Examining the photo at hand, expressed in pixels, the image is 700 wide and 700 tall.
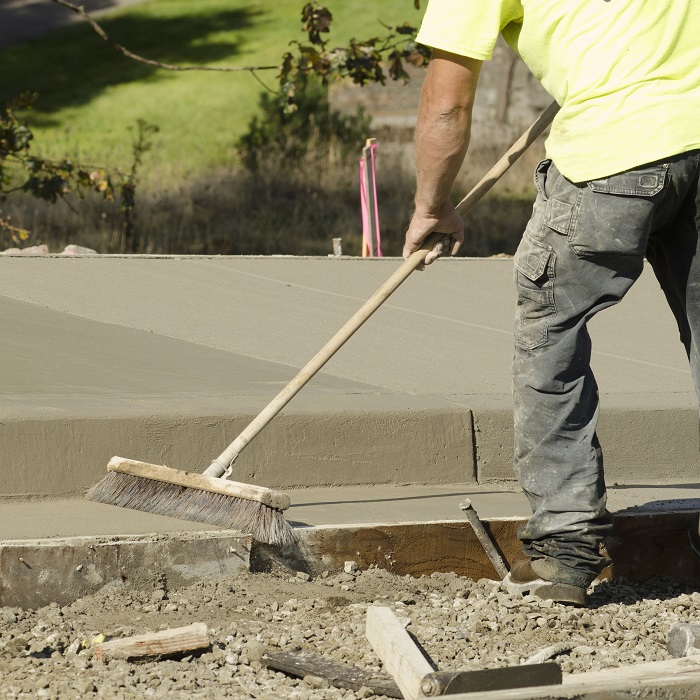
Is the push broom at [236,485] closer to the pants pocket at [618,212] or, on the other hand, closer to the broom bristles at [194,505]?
the broom bristles at [194,505]

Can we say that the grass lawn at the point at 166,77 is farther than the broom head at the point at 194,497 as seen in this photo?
Yes

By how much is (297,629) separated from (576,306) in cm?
115

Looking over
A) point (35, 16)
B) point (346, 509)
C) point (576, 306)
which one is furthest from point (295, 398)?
point (35, 16)

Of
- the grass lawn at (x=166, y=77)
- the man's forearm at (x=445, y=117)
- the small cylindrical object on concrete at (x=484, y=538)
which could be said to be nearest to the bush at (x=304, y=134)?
the grass lawn at (x=166, y=77)

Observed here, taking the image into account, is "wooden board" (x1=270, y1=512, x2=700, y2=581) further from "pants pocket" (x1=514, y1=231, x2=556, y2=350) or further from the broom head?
"pants pocket" (x1=514, y1=231, x2=556, y2=350)

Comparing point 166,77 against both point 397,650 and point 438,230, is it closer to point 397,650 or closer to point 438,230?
point 438,230

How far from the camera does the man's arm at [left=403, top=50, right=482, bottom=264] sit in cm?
343

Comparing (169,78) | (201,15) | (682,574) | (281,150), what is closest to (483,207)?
(281,150)

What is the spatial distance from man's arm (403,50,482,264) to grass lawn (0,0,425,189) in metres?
14.5

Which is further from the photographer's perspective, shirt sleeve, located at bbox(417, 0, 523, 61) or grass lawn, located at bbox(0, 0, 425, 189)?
grass lawn, located at bbox(0, 0, 425, 189)

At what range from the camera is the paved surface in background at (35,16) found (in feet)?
96.1

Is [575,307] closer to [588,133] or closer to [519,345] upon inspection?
[519,345]

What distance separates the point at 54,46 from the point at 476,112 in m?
11.5

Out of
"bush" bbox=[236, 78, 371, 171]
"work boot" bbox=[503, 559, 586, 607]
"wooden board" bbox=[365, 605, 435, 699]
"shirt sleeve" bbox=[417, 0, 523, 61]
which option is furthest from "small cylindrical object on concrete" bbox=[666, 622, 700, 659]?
"bush" bbox=[236, 78, 371, 171]
